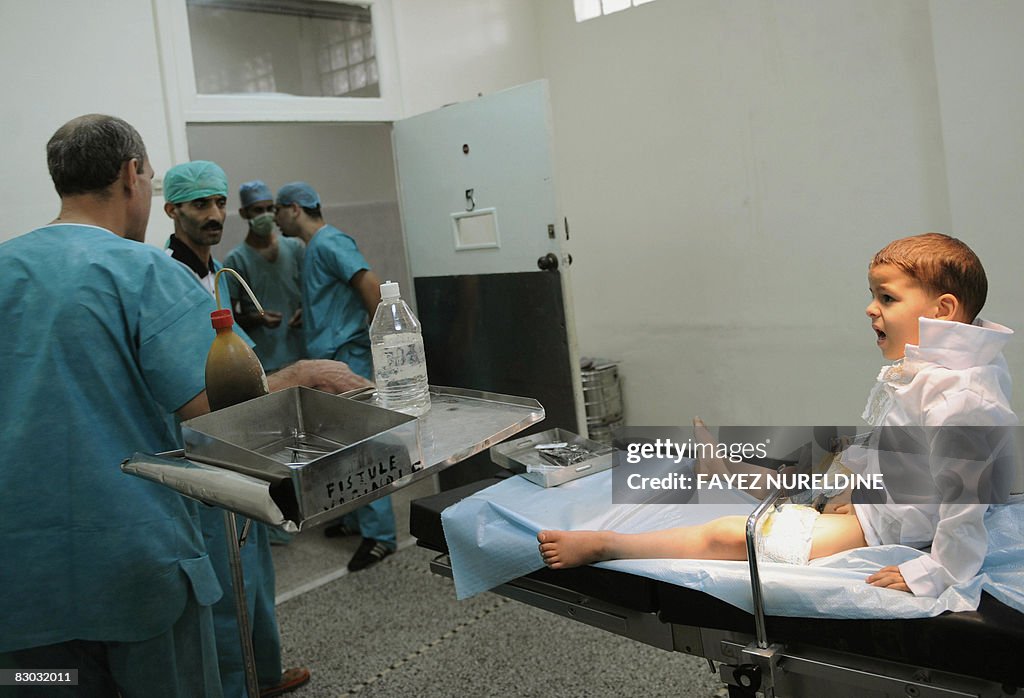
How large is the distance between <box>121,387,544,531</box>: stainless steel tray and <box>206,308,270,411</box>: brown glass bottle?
0.06m

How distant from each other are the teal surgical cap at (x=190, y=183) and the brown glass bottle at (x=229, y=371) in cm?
164

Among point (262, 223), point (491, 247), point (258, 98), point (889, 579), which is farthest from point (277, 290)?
point (889, 579)

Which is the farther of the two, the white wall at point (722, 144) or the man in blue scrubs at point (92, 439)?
the white wall at point (722, 144)

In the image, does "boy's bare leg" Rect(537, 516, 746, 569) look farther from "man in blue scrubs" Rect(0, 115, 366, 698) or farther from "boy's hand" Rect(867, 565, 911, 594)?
"man in blue scrubs" Rect(0, 115, 366, 698)

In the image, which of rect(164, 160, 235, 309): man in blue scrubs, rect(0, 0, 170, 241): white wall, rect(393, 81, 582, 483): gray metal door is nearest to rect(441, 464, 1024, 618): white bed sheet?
rect(393, 81, 582, 483): gray metal door

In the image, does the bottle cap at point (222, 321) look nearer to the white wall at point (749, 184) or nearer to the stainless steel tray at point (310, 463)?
the stainless steel tray at point (310, 463)

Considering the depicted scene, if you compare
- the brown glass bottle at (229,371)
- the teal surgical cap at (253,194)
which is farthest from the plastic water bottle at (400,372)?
the teal surgical cap at (253,194)

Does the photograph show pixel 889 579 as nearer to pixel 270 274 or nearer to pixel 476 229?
pixel 476 229

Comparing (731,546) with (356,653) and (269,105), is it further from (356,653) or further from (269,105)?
(269,105)

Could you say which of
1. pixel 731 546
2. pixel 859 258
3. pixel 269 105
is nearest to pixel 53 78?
pixel 269 105

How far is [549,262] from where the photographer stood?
323 cm

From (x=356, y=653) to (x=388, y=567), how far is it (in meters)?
0.73

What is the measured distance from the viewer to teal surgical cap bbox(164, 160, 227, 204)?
9.47 feet

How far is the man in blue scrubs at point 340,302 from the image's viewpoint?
11.7 feet
